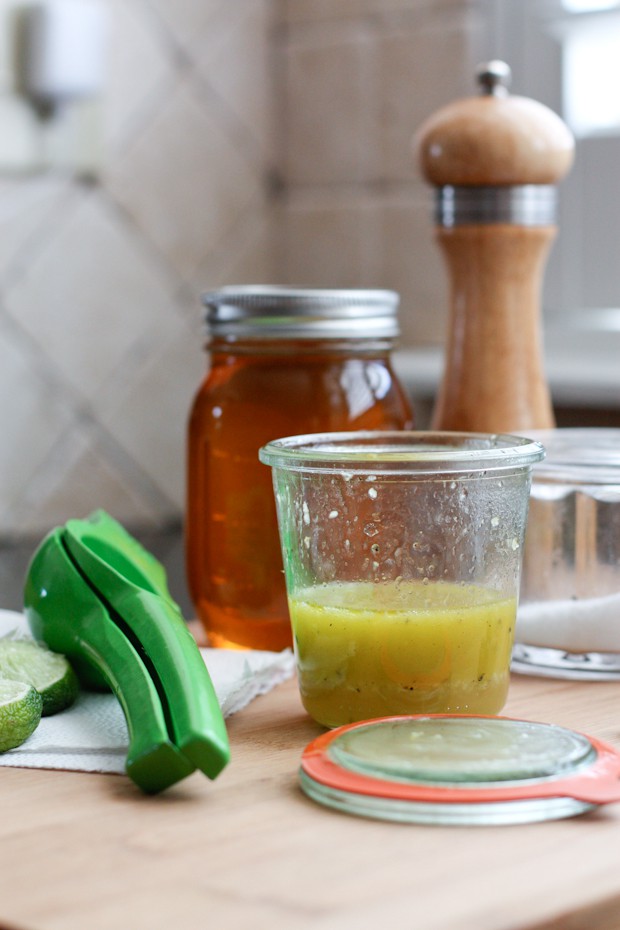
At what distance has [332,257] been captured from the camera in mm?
1733

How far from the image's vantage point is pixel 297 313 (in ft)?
2.25

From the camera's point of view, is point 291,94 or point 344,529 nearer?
point 344,529

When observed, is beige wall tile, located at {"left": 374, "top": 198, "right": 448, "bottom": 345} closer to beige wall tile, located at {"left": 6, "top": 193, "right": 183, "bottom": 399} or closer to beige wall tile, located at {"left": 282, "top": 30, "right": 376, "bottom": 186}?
beige wall tile, located at {"left": 282, "top": 30, "right": 376, "bottom": 186}

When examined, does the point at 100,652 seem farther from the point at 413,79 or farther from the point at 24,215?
the point at 413,79

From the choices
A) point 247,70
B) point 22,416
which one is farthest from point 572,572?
point 247,70

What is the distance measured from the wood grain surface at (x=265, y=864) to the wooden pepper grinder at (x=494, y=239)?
1.17 ft

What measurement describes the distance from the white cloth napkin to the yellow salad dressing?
0.20 ft

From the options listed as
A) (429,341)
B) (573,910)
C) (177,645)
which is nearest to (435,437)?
(177,645)

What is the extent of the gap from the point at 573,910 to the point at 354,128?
1.43 meters

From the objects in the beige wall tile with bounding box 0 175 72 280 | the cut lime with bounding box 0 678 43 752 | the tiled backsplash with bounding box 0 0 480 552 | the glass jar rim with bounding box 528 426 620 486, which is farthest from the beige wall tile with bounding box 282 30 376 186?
the cut lime with bounding box 0 678 43 752

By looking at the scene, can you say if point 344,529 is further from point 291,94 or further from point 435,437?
point 291,94

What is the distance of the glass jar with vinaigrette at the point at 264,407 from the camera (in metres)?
0.69

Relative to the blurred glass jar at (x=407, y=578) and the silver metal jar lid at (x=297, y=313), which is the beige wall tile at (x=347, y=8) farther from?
the blurred glass jar at (x=407, y=578)

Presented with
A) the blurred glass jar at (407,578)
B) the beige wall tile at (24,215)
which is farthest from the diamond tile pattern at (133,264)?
the blurred glass jar at (407,578)
